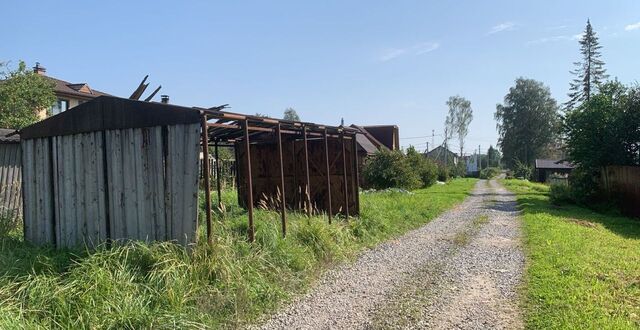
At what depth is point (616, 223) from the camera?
1480 cm

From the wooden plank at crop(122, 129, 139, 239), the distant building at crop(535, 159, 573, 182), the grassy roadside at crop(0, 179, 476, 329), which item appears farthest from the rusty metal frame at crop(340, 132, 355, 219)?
the distant building at crop(535, 159, 573, 182)

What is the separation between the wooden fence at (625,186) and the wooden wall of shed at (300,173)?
1230cm

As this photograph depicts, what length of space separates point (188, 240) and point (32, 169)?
12.8 ft

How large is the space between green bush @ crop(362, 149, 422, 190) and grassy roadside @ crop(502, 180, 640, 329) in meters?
15.1

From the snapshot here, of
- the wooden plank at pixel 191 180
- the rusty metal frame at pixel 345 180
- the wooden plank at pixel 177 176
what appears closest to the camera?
the wooden plank at pixel 191 180

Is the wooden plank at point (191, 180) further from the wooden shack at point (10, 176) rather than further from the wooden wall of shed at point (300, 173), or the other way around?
the wooden shack at point (10, 176)

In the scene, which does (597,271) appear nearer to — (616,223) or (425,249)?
(425,249)

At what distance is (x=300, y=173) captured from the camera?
11508 millimetres

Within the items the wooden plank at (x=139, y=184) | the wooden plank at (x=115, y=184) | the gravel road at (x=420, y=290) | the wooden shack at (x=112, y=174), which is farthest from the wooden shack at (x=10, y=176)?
the gravel road at (x=420, y=290)

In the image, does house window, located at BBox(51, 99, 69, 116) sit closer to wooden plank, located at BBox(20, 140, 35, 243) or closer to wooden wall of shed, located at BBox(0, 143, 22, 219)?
wooden wall of shed, located at BBox(0, 143, 22, 219)

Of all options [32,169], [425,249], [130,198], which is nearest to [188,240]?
[130,198]

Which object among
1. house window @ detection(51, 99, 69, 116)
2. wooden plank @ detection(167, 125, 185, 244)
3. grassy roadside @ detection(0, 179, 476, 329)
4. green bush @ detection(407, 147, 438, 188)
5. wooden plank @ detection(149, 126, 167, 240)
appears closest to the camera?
grassy roadside @ detection(0, 179, 476, 329)

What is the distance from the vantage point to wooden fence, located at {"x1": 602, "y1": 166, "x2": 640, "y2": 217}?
17.1 meters

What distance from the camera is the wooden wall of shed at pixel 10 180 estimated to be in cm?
1053
